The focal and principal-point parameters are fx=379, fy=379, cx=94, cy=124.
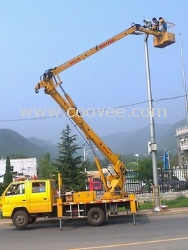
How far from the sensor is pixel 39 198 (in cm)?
1550

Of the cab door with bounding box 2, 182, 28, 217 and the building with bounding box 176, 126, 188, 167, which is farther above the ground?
the building with bounding box 176, 126, 188, 167

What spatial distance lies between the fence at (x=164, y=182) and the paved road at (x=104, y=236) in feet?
24.7

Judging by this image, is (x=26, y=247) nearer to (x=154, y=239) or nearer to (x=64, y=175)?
(x=154, y=239)

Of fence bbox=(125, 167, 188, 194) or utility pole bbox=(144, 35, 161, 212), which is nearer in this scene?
utility pole bbox=(144, 35, 161, 212)

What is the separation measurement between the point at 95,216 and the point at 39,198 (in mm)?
2397

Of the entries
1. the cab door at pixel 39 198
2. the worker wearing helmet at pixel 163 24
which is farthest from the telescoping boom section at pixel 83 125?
the worker wearing helmet at pixel 163 24

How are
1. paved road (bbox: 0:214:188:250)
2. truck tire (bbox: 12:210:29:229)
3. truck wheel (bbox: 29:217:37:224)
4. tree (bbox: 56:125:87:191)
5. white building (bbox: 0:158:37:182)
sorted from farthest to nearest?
white building (bbox: 0:158:37:182)
tree (bbox: 56:125:87:191)
truck wheel (bbox: 29:217:37:224)
truck tire (bbox: 12:210:29:229)
paved road (bbox: 0:214:188:250)

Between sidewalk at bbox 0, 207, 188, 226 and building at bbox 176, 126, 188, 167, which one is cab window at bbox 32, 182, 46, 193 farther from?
building at bbox 176, 126, 188, 167

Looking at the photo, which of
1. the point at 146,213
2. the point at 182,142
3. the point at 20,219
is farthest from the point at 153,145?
the point at 182,142

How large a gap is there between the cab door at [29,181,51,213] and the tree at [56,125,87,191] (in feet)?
40.6

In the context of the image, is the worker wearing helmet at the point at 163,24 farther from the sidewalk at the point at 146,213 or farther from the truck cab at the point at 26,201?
the truck cab at the point at 26,201

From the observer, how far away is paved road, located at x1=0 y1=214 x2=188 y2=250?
10305 mm

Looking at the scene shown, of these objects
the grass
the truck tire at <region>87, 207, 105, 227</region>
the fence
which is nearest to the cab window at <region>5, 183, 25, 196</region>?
the truck tire at <region>87, 207, 105, 227</region>

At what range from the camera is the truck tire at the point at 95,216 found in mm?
15122
